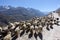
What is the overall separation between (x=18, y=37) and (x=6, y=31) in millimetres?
1567

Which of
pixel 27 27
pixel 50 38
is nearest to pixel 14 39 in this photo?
pixel 27 27

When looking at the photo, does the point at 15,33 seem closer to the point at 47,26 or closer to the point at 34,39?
the point at 34,39

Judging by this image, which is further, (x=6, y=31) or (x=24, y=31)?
(x=24, y=31)

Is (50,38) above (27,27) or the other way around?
the other way around

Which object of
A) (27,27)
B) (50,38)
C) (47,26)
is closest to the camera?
(50,38)

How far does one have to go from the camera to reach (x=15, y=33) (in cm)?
1700

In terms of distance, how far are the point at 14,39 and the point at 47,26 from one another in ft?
25.5

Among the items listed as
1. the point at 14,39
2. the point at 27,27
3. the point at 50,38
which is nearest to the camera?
the point at 14,39

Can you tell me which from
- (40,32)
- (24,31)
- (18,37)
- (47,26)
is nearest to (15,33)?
(18,37)

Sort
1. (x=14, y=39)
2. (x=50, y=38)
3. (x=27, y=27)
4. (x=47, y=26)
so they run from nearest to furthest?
(x=14, y=39), (x=50, y=38), (x=27, y=27), (x=47, y=26)

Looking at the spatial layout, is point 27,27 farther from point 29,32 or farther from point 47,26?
point 47,26

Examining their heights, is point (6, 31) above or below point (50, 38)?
above

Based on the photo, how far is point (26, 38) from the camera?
16719mm

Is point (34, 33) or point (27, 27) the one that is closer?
point (34, 33)
